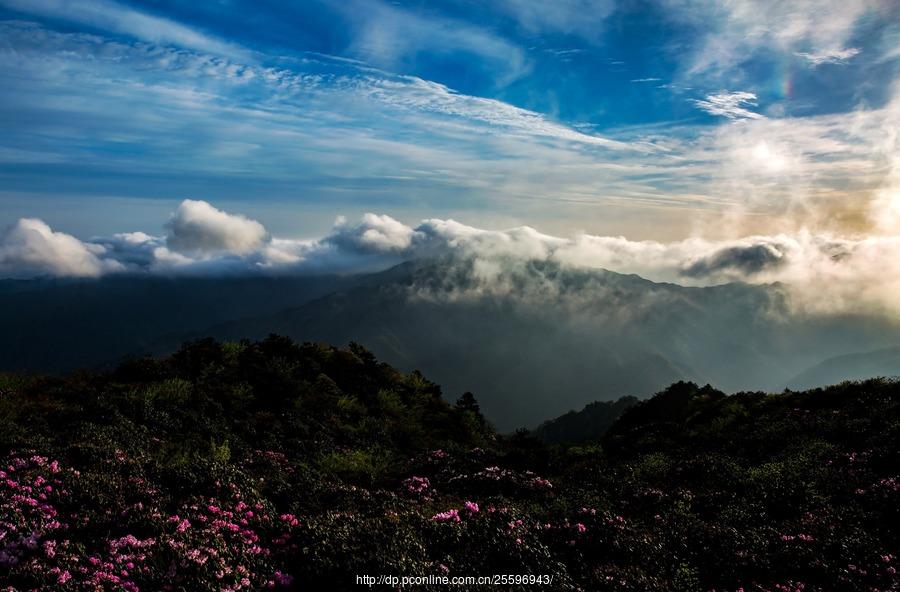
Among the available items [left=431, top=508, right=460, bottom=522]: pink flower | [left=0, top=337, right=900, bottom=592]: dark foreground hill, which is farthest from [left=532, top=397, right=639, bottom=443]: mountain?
[left=431, top=508, right=460, bottom=522]: pink flower

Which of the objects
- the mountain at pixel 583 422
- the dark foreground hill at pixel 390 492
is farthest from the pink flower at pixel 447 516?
the mountain at pixel 583 422

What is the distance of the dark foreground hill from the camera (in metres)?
8.34

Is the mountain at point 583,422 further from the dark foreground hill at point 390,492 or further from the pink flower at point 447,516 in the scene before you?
the pink flower at point 447,516

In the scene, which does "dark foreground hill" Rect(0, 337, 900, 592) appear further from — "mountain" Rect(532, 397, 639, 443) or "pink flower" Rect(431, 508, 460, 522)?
"mountain" Rect(532, 397, 639, 443)

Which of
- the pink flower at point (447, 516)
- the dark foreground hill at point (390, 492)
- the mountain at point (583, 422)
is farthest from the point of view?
the mountain at point (583, 422)

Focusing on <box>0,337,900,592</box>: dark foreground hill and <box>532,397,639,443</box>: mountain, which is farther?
<box>532,397,639,443</box>: mountain

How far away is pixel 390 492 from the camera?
1359 centimetres

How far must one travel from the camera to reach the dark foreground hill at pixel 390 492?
27.4 ft

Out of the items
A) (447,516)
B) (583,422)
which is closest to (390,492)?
(447,516)

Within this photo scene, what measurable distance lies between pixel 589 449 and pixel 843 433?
30.8ft

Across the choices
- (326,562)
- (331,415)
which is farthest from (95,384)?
(326,562)

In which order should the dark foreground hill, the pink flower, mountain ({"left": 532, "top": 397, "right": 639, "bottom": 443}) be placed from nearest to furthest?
the dark foreground hill
the pink flower
mountain ({"left": 532, "top": 397, "right": 639, "bottom": 443})

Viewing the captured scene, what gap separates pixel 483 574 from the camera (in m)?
8.70

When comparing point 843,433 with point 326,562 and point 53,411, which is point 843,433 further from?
point 53,411
